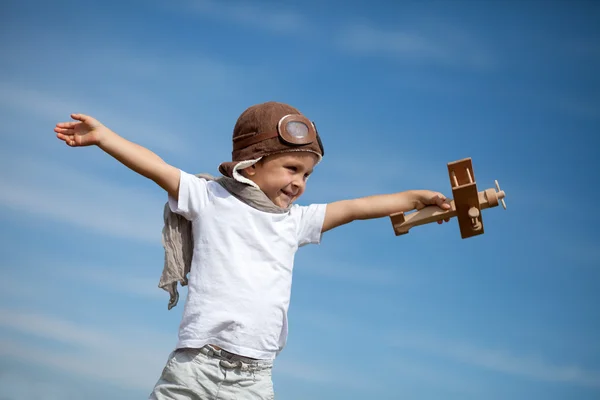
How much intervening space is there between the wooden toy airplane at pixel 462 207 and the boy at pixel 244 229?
75 mm

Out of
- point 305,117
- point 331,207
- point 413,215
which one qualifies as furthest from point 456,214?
point 305,117

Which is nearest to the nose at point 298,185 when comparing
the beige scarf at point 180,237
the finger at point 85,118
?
the beige scarf at point 180,237

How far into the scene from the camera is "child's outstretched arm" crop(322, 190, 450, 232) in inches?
169

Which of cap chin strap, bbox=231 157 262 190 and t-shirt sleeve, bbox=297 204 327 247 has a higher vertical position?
cap chin strap, bbox=231 157 262 190

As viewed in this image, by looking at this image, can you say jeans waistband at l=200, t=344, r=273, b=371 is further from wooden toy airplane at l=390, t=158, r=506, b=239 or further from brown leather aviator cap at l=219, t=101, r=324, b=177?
wooden toy airplane at l=390, t=158, r=506, b=239

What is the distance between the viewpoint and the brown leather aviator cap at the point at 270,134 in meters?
4.12

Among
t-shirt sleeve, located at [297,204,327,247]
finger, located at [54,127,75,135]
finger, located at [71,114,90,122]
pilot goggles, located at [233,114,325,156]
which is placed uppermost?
pilot goggles, located at [233,114,325,156]

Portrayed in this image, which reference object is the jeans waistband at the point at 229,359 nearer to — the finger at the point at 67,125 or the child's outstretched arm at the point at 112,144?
the child's outstretched arm at the point at 112,144

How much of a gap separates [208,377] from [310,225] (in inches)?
43.6

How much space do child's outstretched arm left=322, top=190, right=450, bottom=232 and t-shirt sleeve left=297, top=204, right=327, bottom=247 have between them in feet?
0.15

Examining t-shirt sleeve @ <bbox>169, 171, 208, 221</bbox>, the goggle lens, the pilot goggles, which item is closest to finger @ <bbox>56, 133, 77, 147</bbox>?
t-shirt sleeve @ <bbox>169, 171, 208, 221</bbox>

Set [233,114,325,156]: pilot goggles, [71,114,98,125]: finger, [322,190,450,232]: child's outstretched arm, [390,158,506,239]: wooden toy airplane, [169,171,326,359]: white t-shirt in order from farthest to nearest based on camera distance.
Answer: [322,190,450,232]: child's outstretched arm, [233,114,325,156]: pilot goggles, [390,158,506,239]: wooden toy airplane, [169,171,326,359]: white t-shirt, [71,114,98,125]: finger

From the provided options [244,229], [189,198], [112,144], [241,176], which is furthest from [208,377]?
[112,144]

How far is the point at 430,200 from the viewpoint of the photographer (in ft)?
13.8
